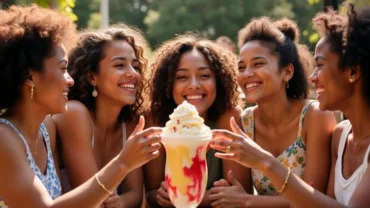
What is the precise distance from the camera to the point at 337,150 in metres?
4.26

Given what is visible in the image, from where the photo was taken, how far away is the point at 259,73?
4.66 m

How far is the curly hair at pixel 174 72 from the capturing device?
4793 mm

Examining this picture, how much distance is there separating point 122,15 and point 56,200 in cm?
3611

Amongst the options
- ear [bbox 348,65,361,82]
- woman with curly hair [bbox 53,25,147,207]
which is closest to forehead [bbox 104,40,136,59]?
woman with curly hair [bbox 53,25,147,207]

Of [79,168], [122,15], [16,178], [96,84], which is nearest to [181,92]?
[96,84]

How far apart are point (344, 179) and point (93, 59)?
1.93m

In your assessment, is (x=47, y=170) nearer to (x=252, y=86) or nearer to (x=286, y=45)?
(x=252, y=86)

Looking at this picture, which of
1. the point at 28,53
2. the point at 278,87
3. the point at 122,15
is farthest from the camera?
the point at 122,15

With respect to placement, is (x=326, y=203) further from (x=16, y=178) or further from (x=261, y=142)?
(x=16, y=178)

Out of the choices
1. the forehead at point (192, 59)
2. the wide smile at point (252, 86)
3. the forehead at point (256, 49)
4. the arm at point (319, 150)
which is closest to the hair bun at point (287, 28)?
the forehead at point (256, 49)

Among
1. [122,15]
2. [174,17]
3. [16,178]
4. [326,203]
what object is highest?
[122,15]

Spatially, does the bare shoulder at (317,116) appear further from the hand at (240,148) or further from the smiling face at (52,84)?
the smiling face at (52,84)

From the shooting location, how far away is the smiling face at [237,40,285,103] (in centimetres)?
467

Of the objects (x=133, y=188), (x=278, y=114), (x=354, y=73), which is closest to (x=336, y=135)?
(x=278, y=114)
